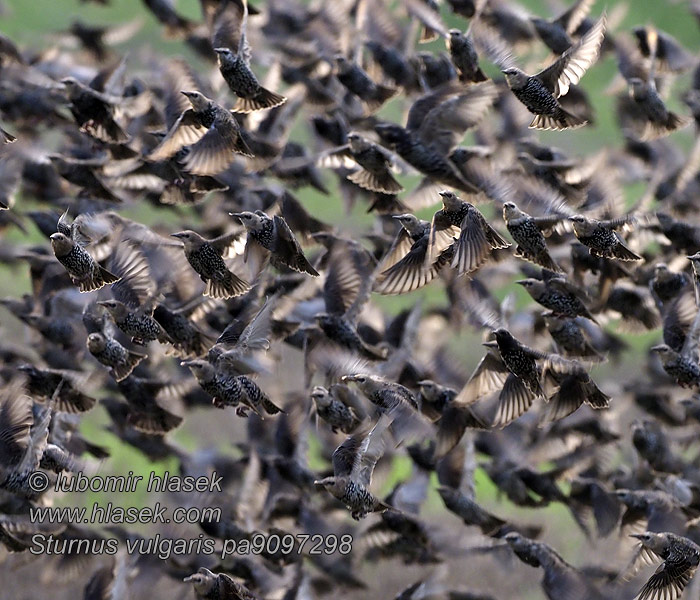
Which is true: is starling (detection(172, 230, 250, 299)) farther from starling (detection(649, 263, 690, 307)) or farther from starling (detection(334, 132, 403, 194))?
starling (detection(649, 263, 690, 307))

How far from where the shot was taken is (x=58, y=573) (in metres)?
4.84

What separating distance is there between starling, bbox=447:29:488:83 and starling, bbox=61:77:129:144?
1.53 metres

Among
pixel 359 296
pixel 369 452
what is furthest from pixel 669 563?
pixel 359 296

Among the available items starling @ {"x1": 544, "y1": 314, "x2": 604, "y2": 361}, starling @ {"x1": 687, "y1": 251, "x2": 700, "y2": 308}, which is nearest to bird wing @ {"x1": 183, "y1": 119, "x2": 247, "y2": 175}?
starling @ {"x1": 544, "y1": 314, "x2": 604, "y2": 361}

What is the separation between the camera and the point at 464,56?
4508 millimetres

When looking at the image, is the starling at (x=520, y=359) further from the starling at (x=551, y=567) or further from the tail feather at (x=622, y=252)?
the starling at (x=551, y=567)

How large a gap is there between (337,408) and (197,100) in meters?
1.36

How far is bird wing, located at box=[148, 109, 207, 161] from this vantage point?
4074 millimetres

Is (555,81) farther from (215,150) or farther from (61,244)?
(61,244)

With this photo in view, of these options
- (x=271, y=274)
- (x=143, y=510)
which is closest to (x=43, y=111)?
(x=271, y=274)

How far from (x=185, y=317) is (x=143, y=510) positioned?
44.4 inches

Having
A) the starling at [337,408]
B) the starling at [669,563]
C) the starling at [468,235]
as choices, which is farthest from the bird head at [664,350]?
the starling at [337,408]

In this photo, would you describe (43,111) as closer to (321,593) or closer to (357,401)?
(357,401)

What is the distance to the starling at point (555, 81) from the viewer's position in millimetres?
3867
